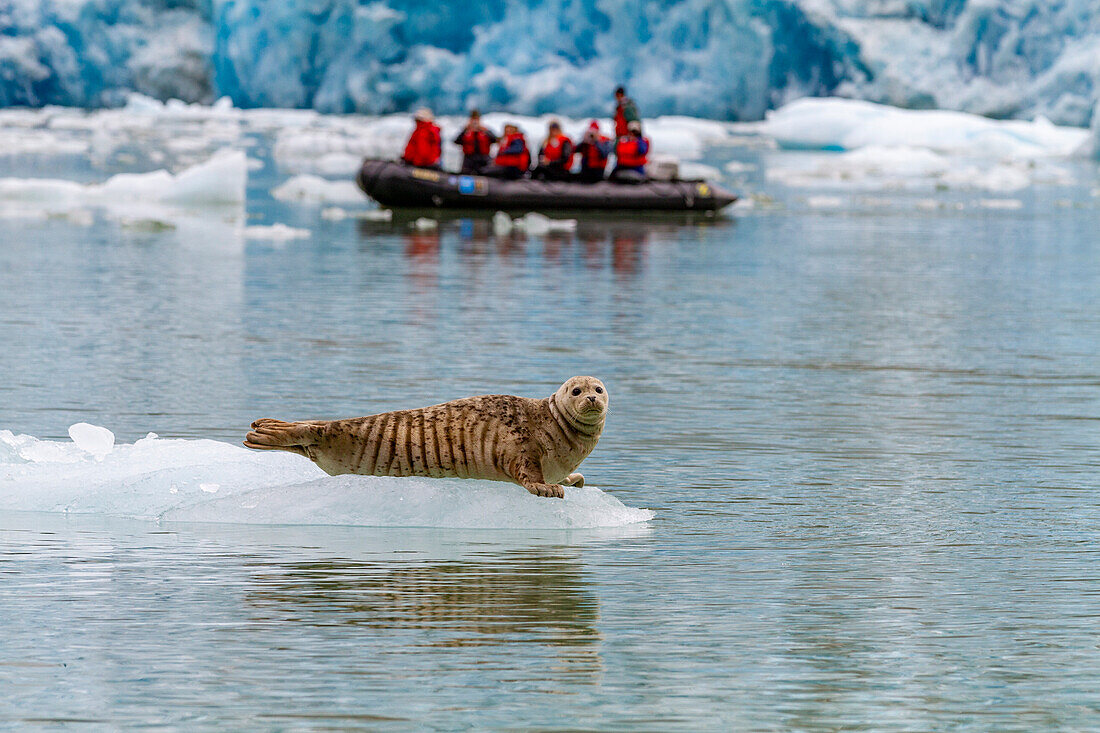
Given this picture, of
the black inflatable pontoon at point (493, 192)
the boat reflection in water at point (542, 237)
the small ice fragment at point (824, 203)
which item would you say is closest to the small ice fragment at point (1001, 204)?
the small ice fragment at point (824, 203)

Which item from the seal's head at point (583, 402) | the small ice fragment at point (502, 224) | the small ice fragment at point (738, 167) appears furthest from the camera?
the small ice fragment at point (738, 167)

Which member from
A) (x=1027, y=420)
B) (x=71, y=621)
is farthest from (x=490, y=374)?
(x=71, y=621)

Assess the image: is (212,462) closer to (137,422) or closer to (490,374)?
(137,422)

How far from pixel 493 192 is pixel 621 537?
15316 millimetres

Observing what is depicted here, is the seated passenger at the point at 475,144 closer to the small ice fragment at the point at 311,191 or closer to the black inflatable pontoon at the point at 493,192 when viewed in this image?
the black inflatable pontoon at the point at 493,192

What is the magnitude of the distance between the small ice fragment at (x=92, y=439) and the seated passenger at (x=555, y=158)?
1473 cm

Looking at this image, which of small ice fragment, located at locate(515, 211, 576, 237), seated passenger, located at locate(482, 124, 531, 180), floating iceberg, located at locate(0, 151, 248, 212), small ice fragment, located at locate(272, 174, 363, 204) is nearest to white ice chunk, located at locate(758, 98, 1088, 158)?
small ice fragment, located at locate(272, 174, 363, 204)

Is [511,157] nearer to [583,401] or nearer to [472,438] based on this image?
[472,438]

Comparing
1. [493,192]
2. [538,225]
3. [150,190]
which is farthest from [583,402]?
[150,190]

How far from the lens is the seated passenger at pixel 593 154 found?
2022 centimetres

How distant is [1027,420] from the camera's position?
723cm

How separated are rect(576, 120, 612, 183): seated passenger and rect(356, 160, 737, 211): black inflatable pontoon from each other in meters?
0.23

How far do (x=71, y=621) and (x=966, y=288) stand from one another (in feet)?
33.6

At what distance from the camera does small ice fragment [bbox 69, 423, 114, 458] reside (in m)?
5.41
